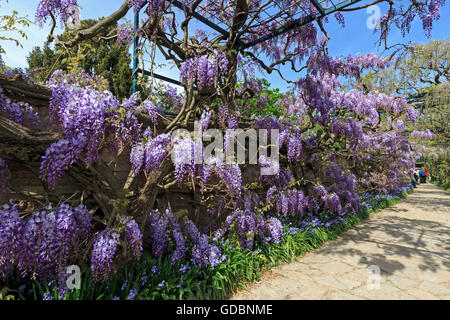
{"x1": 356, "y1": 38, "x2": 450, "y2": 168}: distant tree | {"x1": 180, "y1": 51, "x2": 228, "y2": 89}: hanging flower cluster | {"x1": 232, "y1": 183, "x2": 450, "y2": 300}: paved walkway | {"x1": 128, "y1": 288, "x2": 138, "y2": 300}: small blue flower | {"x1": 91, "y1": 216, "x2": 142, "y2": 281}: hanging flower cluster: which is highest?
{"x1": 356, "y1": 38, "x2": 450, "y2": 168}: distant tree

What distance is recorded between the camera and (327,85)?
16.9 ft

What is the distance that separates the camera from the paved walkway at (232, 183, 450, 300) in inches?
98.5

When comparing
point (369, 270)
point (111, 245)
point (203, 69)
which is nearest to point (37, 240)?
point (111, 245)

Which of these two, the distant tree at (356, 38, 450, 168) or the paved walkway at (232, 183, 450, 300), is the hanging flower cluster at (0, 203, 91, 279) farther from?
the distant tree at (356, 38, 450, 168)

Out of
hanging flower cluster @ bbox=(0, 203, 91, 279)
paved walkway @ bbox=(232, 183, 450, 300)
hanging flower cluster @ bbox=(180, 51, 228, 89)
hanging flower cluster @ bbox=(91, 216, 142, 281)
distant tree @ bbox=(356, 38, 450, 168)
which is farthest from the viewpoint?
distant tree @ bbox=(356, 38, 450, 168)

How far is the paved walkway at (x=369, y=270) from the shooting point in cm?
250

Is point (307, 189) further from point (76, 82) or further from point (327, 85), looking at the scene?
point (76, 82)

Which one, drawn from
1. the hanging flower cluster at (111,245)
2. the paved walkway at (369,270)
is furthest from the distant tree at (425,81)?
the hanging flower cluster at (111,245)

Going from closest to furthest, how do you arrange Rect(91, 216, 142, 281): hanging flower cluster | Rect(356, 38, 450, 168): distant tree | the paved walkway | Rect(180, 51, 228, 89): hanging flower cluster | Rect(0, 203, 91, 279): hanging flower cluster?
1. Rect(0, 203, 91, 279): hanging flower cluster
2. Rect(91, 216, 142, 281): hanging flower cluster
3. the paved walkway
4. Rect(180, 51, 228, 89): hanging flower cluster
5. Rect(356, 38, 450, 168): distant tree

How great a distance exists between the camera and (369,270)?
3.04 meters

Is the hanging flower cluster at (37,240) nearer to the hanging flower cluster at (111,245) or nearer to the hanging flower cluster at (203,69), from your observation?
the hanging flower cluster at (111,245)

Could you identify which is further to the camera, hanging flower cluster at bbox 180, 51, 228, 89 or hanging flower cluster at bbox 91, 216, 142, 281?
hanging flower cluster at bbox 180, 51, 228, 89

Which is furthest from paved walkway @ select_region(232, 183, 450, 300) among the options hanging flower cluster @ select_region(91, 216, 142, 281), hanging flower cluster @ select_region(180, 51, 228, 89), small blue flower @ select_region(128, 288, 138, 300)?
hanging flower cluster @ select_region(180, 51, 228, 89)

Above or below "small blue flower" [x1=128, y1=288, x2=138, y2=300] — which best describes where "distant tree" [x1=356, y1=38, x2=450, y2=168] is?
above
